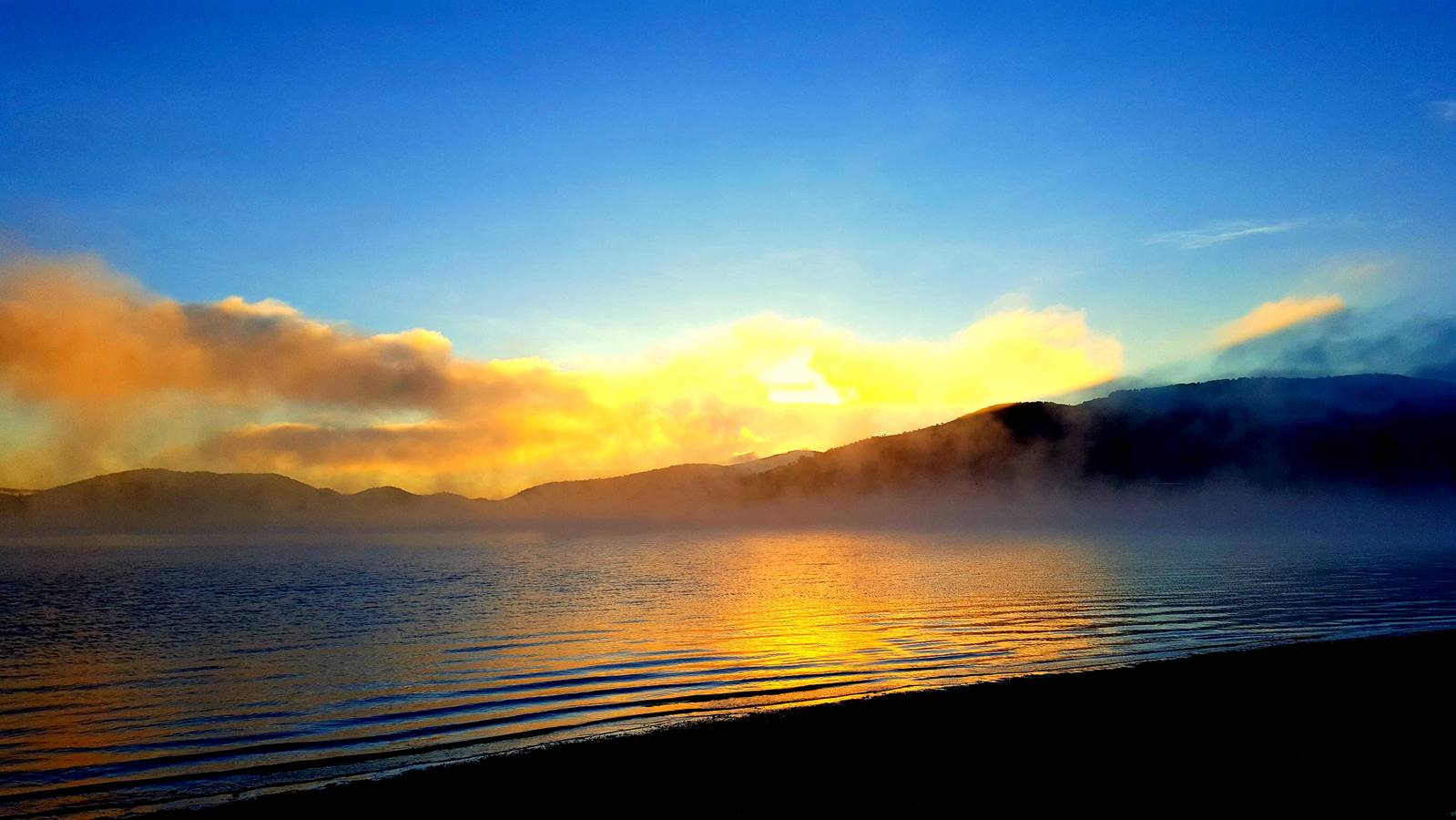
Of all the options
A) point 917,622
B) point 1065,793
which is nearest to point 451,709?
point 1065,793

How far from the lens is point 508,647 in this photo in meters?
33.7

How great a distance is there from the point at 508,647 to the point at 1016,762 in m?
23.8

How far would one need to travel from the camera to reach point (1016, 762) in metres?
14.6

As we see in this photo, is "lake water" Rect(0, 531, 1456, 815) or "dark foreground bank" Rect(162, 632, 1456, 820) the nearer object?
"dark foreground bank" Rect(162, 632, 1456, 820)

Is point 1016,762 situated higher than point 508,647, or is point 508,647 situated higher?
point 1016,762

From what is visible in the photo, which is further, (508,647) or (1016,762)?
(508,647)

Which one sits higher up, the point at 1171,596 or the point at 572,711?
the point at 572,711

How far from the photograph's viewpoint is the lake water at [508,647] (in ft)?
64.9

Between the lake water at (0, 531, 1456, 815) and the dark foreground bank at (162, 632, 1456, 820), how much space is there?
369 cm

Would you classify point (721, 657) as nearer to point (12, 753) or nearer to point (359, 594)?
point (12, 753)

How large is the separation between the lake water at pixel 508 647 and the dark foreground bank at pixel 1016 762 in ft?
12.1

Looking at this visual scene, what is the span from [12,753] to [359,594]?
41538mm

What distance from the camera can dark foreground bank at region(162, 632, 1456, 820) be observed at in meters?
12.4

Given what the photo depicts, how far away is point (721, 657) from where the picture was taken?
1205 inches
